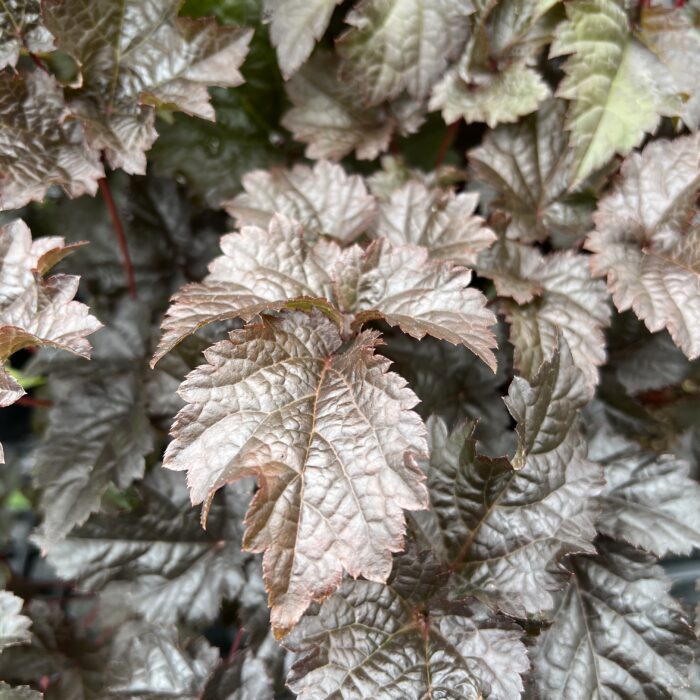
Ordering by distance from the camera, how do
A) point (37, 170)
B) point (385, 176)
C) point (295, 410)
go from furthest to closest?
point (385, 176) → point (37, 170) → point (295, 410)

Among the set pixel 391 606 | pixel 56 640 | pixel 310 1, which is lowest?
pixel 56 640

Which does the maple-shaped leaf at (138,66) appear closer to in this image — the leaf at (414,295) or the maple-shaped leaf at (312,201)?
the maple-shaped leaf at (312,201)

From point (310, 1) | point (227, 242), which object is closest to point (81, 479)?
point (227, 242)

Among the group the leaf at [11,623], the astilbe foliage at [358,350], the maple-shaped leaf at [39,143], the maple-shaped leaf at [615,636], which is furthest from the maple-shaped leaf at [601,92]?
the leaf at [11,623]

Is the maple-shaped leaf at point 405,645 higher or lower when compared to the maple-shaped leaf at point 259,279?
lower

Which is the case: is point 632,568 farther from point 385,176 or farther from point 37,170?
point 37,170

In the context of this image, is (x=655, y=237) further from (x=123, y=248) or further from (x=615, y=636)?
(x=123, y=248)

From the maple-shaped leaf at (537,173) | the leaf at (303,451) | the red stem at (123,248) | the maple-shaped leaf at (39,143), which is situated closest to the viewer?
the leaf at (303,451)
